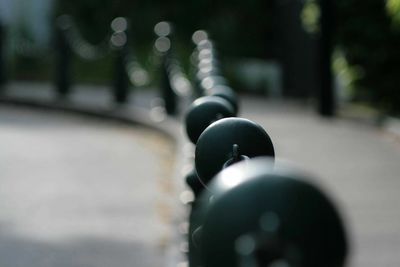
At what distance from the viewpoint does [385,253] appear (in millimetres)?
7230

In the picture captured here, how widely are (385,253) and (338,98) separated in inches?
476

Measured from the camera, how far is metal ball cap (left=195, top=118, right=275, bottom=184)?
13.0 feet

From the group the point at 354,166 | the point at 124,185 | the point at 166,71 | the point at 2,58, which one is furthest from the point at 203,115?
the point at 2,58

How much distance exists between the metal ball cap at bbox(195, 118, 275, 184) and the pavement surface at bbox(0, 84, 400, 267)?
295 centimetres

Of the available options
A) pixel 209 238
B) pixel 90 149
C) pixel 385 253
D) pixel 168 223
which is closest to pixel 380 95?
pixel 90 149

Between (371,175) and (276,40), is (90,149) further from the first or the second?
(276,40)

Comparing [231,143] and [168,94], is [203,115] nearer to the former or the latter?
[231,143]

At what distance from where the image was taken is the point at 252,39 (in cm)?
2539

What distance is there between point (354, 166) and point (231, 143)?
7806 millimetres

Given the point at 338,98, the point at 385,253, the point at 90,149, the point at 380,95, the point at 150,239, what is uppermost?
the point at 338,98

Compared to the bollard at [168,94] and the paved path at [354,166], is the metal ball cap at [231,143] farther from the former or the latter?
the bollard at [168,94]

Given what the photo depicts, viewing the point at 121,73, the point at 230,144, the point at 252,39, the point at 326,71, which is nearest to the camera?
the point at 230,144

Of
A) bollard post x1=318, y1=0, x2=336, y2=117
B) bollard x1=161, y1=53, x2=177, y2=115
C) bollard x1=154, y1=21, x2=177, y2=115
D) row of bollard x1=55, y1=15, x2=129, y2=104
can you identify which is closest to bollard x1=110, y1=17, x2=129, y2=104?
row of bollard x1=55, y1=15, x2=129, y2=104

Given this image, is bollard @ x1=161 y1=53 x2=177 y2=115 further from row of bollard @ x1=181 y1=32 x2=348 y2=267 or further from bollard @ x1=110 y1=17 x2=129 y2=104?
row of bollard @ x1=181 y1=32 x2=348 y2=267
